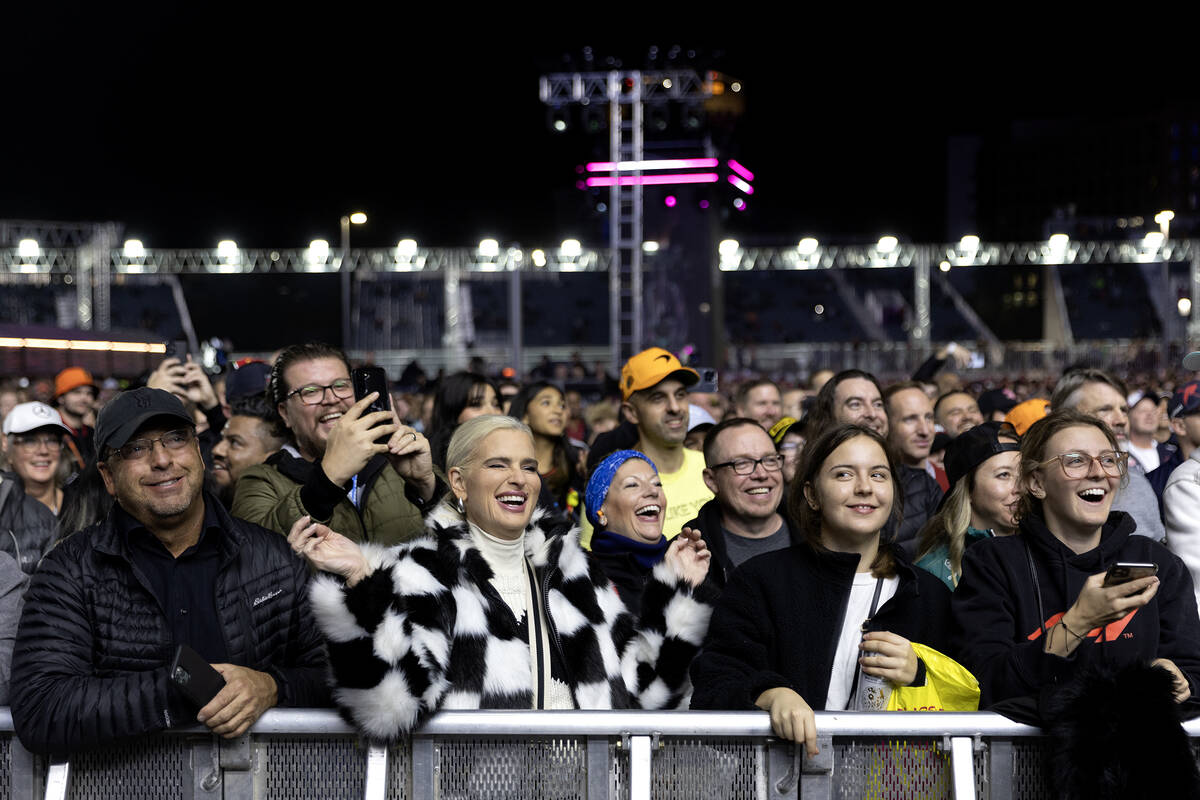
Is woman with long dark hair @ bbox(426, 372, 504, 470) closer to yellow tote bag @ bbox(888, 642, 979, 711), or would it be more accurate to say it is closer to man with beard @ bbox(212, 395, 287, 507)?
man with beard @ bbox(212, 395, 287, 507)

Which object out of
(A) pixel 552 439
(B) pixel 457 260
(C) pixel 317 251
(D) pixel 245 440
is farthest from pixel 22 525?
(B) pixel 457 260

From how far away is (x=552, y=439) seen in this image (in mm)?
7531

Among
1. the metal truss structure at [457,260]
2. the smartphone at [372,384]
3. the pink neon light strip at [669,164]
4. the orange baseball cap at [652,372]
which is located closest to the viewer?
the smartphone at [372,384]

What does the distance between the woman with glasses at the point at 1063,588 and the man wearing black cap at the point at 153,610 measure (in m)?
1.75

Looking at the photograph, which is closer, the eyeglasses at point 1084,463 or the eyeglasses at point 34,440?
the eyeglasses at point 1084,463

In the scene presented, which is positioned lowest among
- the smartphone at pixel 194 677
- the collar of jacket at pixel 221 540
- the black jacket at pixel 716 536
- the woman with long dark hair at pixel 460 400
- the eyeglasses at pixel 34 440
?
the smartphone at pixel 194 677

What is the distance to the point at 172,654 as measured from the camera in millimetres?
3041

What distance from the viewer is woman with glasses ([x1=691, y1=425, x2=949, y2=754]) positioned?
315 cm

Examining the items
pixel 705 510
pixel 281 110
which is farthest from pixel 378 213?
pixel 705 510

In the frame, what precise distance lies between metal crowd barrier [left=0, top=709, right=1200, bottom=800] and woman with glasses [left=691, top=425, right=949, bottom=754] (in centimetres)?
22

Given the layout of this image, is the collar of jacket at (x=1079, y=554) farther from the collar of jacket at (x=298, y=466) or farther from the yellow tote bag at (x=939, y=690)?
the collar of jacket at (x=298, y=466)

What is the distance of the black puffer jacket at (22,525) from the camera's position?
4988 millimetres

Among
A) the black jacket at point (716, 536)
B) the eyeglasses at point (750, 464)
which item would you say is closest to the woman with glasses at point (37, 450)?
the black jacket at point (716, 536)

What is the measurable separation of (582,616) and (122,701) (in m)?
1.16
